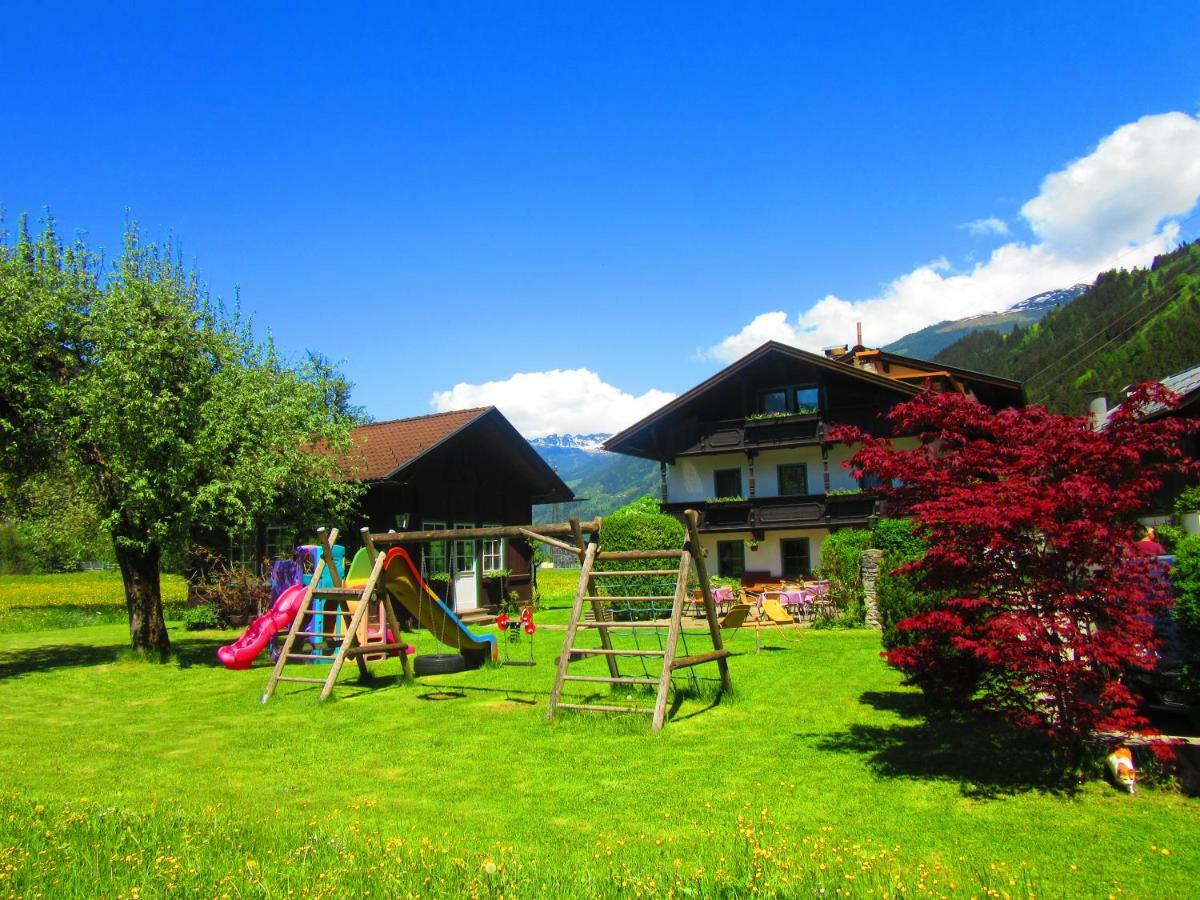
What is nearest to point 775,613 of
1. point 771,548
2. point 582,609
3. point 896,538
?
point 896,538

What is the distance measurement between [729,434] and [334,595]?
827 inches

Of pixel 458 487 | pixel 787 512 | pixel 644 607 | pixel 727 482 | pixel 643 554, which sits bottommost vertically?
Result: pixel 644 607

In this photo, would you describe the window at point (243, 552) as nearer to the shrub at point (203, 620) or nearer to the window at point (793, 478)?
the shrub at point (203, 620)

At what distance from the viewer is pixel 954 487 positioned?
267 inches

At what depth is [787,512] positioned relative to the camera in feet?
98.5

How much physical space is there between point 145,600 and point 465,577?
9688 millimetres

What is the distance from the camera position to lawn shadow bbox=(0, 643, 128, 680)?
15.7 metres

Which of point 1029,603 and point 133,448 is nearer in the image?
point 1029,603

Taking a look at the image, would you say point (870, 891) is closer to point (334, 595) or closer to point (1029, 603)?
point (1029, 603)

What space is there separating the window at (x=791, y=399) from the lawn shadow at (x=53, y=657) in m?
22.3

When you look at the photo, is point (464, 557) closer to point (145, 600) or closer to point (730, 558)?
point (145, 600)

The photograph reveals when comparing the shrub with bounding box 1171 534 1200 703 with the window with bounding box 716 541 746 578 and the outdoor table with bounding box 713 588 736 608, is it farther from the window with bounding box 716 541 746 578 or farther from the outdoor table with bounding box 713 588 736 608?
the window with bounding box 716 541 746 578

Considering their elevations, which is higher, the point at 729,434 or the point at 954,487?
the point at 729,434

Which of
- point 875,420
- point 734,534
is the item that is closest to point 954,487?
point 875,420
